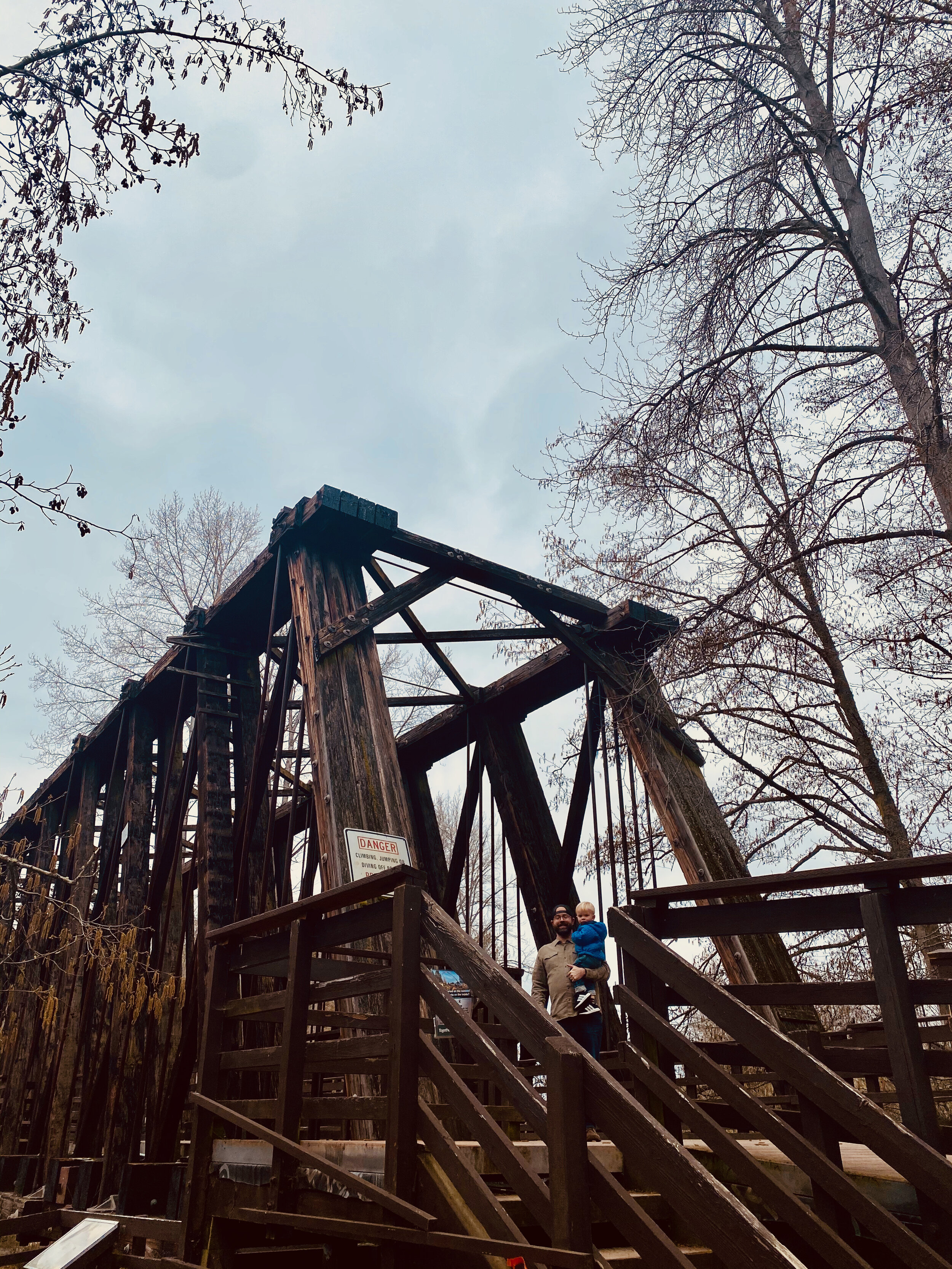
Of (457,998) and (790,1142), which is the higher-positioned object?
(457,998)

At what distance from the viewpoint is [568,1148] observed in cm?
294

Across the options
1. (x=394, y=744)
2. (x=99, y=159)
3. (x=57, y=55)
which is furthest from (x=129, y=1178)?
(x=57, y=55)

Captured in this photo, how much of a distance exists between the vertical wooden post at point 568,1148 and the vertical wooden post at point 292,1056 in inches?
60.0

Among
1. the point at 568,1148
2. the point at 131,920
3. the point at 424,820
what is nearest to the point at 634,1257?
the point at 568,1148

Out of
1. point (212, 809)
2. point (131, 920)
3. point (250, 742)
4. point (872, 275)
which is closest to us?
point (872, 275)

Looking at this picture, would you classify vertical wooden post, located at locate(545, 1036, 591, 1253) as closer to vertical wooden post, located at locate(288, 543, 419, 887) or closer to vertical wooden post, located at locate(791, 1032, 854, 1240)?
vertical wooden post, located at locate(791, 1032, 854, 1240)

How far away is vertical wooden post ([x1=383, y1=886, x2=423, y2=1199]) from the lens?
3545 mm

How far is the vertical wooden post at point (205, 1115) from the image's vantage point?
471 centimetres

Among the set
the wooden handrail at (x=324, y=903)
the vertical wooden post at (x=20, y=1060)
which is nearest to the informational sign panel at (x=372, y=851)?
the wooden handrail at (x=324, y=903)

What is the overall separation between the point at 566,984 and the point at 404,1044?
3575 millimetres

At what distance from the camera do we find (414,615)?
28.5ft

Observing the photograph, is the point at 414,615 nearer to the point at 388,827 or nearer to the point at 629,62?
the point at 388,827

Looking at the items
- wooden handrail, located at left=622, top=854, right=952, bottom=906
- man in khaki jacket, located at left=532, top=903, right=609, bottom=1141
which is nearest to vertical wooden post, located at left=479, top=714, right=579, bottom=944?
man in khaki jacket, located at left=532, top=903, right=609, bottom=1141

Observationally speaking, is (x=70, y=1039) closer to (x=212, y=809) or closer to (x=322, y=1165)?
(x=212, y=809)
